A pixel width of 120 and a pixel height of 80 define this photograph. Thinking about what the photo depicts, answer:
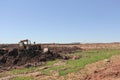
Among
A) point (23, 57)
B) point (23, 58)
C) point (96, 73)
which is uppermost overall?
point (23, 57)

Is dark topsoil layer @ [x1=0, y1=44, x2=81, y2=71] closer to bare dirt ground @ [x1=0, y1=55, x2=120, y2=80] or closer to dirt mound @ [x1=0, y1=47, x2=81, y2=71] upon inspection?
dirt mound @ [x1=0, y1=47, x2=81, y2=71]

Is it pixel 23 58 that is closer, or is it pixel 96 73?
pixel 96 73

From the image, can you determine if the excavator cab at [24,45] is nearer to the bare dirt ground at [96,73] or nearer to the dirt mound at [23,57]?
the dirt mound at [23,57]

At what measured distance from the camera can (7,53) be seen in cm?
3750

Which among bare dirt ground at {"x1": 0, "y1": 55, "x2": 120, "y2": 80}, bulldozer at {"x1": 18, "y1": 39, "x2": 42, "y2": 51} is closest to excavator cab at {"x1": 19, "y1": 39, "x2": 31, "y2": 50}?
bulldozer at {"x1": 18, "y1": 39, "x2": 42, "y2": 51}

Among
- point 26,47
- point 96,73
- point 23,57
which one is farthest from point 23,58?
point 96,73

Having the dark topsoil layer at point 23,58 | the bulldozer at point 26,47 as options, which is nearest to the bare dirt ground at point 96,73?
the dark topsoil layer at point 23,58

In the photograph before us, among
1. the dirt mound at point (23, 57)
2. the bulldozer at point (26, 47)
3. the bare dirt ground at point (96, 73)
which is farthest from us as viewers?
the bulldozer at point (26, 47)

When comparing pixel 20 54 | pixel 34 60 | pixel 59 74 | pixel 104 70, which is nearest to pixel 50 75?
pixel 59 74

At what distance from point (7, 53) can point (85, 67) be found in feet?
62.9

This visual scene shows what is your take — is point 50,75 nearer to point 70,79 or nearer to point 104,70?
point 70,79

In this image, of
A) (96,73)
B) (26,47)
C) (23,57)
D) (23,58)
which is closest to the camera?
(96,73)

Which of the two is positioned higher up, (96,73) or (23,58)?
(23,58)

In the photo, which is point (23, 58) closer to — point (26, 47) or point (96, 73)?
point (26, 47)
